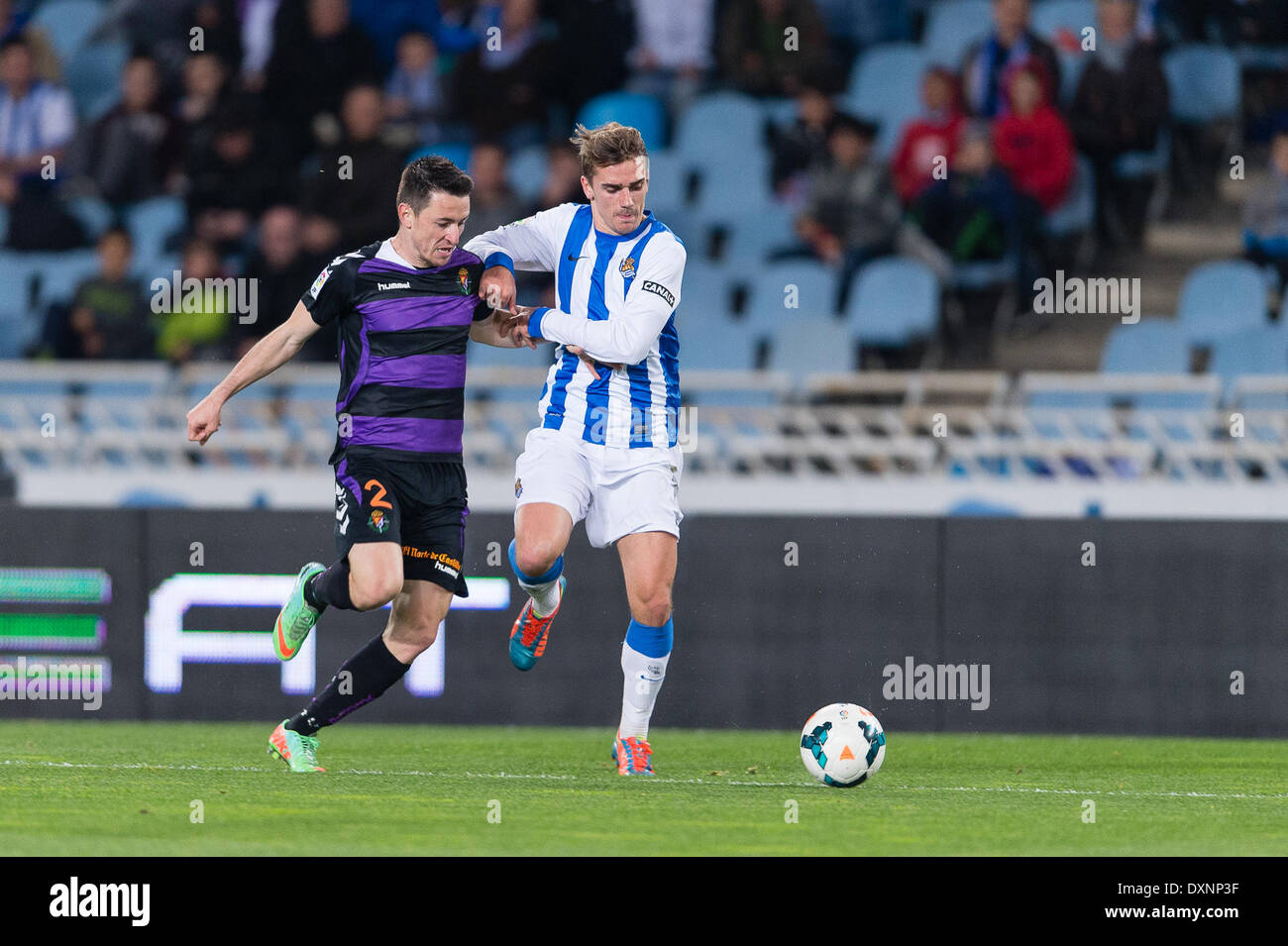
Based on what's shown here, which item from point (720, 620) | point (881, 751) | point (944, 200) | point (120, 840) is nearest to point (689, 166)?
point (944, 200)

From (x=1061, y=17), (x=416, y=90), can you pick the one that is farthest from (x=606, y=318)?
(x=1061, y=17)

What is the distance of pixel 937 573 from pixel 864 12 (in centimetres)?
672

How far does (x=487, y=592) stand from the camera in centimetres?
993

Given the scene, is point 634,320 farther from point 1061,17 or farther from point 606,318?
point 1061,17

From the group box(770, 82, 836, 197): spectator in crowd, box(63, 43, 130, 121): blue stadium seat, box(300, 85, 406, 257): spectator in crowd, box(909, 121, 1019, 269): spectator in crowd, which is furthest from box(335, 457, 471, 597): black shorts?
box(63, 43, 130, 121): blue stadium seat

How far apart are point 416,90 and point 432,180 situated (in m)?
7.95

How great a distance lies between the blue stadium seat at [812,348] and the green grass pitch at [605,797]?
12.2 feet

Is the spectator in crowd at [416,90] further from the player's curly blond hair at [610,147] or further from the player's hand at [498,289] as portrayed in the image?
the player's curly blond hair at [610,147]

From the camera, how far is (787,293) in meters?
13.2

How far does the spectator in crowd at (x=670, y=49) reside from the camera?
1486cm

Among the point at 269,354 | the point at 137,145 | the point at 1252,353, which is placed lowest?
the point at 269,354

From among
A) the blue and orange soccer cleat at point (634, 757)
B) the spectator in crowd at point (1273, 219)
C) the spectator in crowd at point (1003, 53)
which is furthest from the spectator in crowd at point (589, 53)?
the blue and orange soccer cleat at point (634, 757)
